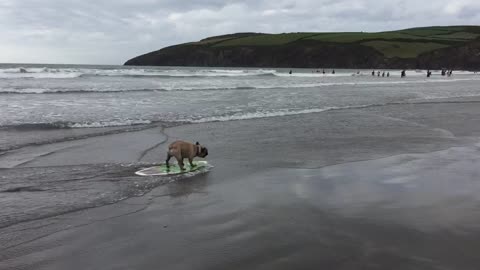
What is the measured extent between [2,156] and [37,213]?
533 centimetres

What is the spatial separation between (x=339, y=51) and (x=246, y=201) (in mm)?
145813

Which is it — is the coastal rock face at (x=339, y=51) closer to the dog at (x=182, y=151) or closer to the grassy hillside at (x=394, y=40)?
the grassy hillside at (x=394, y=40)

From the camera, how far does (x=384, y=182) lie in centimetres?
866

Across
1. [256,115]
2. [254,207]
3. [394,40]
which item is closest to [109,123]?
[256,115]

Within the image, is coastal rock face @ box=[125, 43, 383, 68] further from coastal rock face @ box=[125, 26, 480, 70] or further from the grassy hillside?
the grassy hillside

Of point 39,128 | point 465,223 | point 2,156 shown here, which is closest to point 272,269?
point 465,223

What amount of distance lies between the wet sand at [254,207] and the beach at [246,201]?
3cm

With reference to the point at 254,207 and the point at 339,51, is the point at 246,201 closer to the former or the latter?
the point at 254,207

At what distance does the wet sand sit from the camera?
523 cm


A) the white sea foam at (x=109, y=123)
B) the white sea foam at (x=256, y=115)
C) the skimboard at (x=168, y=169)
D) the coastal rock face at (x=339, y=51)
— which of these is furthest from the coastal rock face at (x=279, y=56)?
the skimboard at (x=168, y=169)

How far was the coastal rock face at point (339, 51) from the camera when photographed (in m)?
126

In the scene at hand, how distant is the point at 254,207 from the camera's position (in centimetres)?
719

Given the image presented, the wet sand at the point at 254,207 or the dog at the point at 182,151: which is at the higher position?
the dog at the point at 182,151

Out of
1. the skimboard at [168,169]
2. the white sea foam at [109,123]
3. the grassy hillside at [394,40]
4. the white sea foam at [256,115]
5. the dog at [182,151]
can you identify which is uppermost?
the grassy hillside at [394,40]
